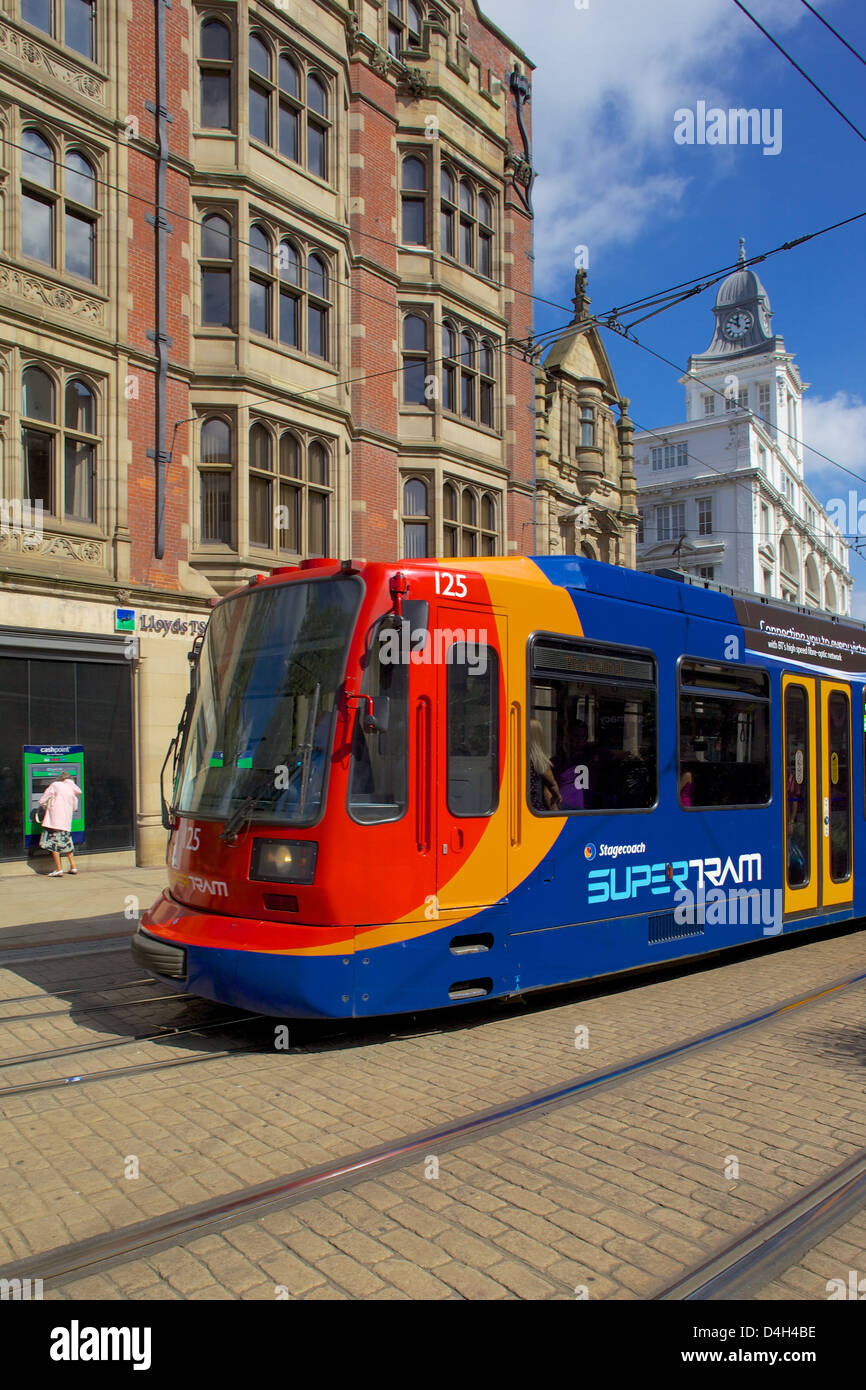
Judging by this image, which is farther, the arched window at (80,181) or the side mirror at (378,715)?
the arched window at (80,181)

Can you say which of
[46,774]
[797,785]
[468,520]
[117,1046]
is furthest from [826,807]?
[468,520]

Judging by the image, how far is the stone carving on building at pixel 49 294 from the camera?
14.3 metres

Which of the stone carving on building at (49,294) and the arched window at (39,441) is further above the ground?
the stone carving on building at (49,294)

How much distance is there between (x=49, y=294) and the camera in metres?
14.8

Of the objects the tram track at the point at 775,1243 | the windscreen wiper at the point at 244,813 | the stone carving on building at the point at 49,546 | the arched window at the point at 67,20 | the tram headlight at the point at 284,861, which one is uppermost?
the arched window at the point at 67,20

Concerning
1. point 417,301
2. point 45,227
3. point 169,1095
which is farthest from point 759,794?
point 417,301

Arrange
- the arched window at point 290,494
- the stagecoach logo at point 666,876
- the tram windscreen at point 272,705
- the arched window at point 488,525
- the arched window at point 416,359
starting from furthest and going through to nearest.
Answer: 1. the arched window at point 488,525
2. the arched window at point 416,359
3. the arched window at point 290,494
4. the stagecoach logo at point 666,876
5. the tram windscreen at point 272,705

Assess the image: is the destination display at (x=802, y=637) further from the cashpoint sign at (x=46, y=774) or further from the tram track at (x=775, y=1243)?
the cashpoint sign at (x=46, y=774)

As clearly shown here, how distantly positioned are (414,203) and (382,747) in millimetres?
19123

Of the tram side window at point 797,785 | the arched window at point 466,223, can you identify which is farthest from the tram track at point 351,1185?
the arched window at point 466,223

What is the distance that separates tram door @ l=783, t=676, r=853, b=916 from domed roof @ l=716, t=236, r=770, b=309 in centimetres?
9779

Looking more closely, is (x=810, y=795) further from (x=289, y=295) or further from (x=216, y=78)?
(x=216, y=78)

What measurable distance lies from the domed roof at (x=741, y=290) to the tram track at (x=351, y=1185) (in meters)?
104
